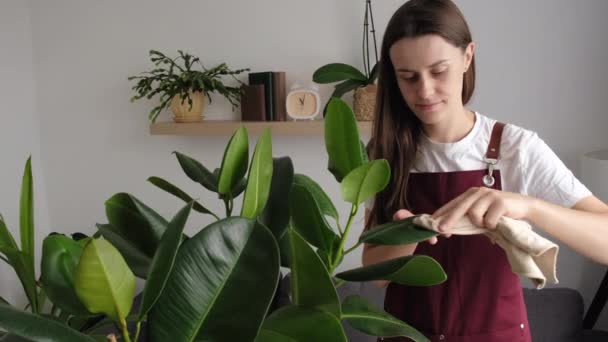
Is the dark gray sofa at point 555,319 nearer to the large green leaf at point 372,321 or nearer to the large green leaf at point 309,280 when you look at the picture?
the large green leaf at point 372,321

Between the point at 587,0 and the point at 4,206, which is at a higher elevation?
the point at 587,0

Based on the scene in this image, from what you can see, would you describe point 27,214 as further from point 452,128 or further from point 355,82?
point 355,82

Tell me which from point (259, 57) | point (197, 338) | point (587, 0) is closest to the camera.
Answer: point (197, 338)

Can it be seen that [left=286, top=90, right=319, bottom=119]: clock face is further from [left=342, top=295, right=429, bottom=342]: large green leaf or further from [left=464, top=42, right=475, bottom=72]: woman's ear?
[left=342, top=295, right=429, bottom=342]: large green leaf

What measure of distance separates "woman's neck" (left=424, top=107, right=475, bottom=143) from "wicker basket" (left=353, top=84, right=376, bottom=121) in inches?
44.6

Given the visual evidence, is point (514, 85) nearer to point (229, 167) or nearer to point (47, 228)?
point (229, 167)

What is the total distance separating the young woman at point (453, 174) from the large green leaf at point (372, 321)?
1.38 feet

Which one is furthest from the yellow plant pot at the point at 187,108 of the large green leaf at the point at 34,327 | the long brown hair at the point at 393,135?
the large green leaf at the point at 34,327

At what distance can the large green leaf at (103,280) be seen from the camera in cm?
37

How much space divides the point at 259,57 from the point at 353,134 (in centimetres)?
214

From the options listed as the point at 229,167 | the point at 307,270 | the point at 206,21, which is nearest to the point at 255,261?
the point at 307,270

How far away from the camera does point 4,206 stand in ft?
8.74

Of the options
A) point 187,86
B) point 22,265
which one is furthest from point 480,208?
point 187,86

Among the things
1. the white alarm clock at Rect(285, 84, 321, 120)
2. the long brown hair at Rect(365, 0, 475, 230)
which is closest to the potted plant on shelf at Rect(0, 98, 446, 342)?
the long brown hair at Rect(365, 0, 475, 230)
